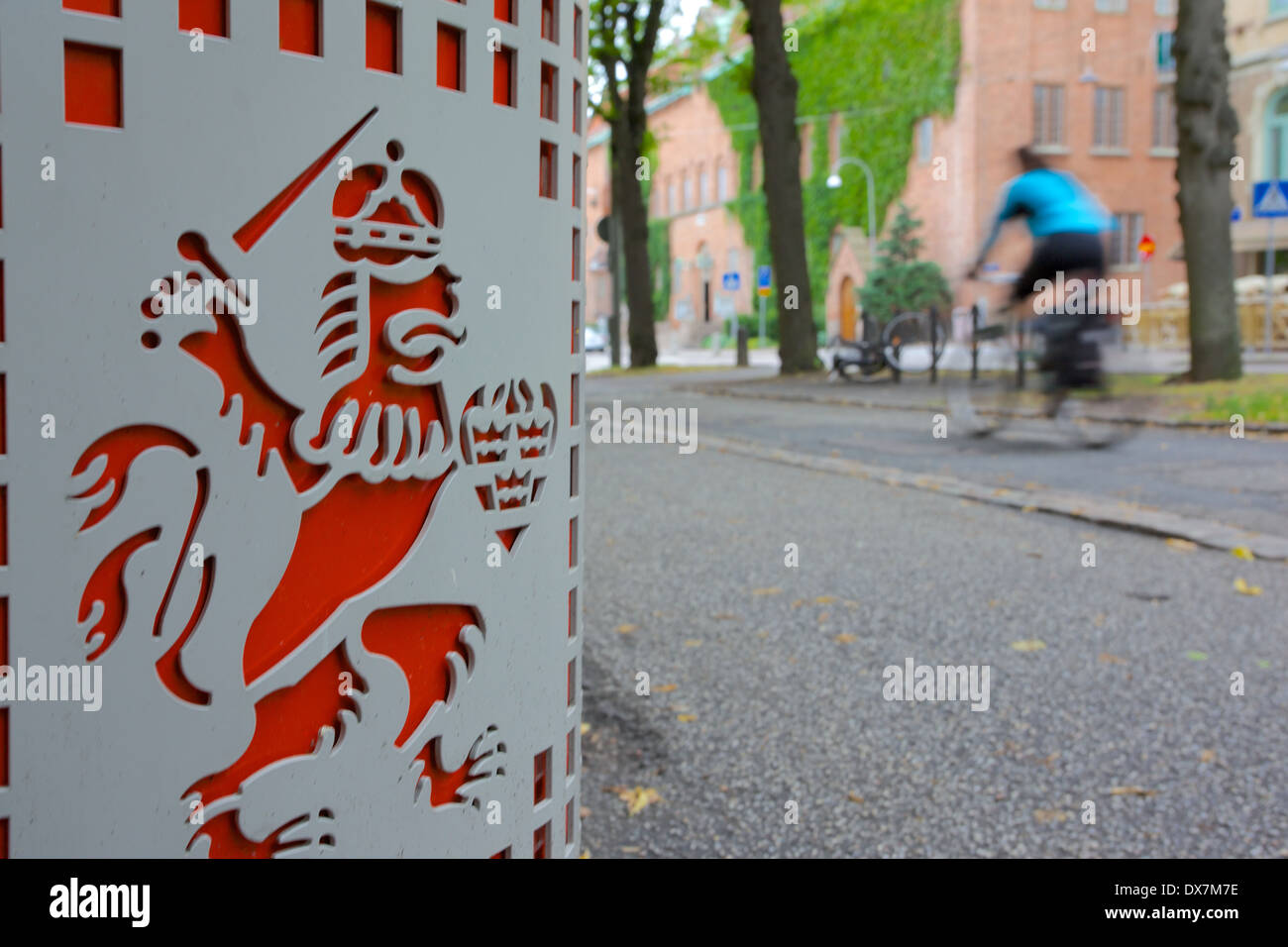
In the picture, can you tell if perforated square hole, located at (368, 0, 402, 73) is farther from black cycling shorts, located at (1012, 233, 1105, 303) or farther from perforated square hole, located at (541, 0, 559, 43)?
black cycling shorts, located at (1012, 233, 1105, 303)

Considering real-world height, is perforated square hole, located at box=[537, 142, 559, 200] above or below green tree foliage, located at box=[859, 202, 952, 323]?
below

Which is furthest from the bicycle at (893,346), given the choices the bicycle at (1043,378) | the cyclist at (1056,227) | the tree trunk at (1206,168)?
the cyclist at (1056,227)

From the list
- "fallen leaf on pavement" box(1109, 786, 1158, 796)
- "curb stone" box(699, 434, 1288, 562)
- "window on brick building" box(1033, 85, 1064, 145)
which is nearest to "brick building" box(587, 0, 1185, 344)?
A: "window on brick building" box(1033, 85, 1064, 145)

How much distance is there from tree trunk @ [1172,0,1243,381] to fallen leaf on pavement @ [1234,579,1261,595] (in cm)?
1100

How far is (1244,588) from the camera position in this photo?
547 cm

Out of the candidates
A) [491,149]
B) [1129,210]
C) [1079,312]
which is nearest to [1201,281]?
[1079,312]

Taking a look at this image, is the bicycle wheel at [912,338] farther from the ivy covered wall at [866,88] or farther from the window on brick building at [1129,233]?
the window on brick building at [1129,233]

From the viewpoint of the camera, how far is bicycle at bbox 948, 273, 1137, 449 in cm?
897

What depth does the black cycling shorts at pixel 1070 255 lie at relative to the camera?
8.29 metres

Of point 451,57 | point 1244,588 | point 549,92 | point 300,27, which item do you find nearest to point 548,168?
point 549,92

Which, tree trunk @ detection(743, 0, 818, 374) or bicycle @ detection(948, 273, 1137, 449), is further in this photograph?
tree trunk @ detection(743, 0, 818, 374)

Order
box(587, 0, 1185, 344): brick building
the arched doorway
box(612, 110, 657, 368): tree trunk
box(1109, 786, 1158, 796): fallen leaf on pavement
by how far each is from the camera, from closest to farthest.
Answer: box(1109, 786, 1158, 796): fallen leaf on pavement
box(612, 110, 657, 368): tree trunk
box(587, 0, 1185, 344): brick building
the arched doorway

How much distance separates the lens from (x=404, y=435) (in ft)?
4.50

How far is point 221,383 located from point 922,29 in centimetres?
4501
